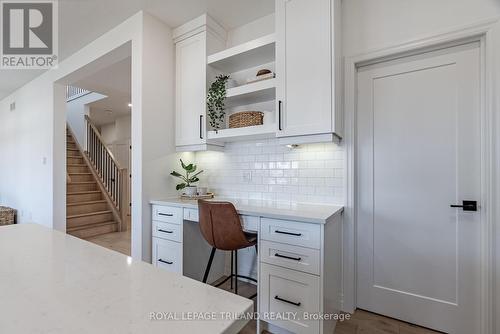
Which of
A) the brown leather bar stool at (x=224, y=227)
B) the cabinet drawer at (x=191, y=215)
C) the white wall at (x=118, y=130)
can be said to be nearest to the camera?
the brown leather bar stool at (x=224, y=227)

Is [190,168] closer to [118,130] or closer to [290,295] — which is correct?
[290,295]

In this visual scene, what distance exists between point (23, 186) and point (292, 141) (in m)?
5.21

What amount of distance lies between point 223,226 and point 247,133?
3.03 ft

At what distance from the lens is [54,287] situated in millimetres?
679

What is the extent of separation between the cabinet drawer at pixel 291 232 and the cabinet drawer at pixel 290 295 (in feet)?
0.68

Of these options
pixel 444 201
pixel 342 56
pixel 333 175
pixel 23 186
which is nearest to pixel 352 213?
pixel 333 175

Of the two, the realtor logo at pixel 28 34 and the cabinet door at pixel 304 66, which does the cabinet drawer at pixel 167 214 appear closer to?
the cabinet door at pixel 304 66

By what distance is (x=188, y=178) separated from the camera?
2.97m

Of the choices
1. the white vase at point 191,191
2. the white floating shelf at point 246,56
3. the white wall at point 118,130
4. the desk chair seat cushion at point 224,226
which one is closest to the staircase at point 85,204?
the white wall at point 118,130

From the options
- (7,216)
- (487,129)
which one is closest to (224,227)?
(487,129)

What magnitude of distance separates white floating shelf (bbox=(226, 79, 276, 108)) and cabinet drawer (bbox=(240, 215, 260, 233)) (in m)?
1.17

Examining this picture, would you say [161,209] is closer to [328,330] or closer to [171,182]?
[171,182]

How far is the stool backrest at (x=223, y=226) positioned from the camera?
1.89 metres

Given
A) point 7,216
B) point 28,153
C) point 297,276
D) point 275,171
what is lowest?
point 7,216
